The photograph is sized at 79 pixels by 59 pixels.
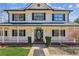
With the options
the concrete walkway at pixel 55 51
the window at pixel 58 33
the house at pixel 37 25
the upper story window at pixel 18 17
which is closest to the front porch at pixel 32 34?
the house at pixel 37 25

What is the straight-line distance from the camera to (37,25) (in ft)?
89.9

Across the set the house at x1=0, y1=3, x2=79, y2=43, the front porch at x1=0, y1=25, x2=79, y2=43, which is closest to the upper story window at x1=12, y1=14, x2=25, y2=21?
the house at x1=0, y1=3, x2=79, y2=43

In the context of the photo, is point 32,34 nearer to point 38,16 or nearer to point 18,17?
point 38,16

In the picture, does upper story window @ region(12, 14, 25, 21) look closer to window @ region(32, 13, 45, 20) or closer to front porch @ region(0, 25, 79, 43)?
window @ region(32, 13, 45, 20)

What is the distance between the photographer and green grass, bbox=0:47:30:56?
78.8 ft

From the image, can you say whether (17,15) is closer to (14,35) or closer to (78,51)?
(14,35)

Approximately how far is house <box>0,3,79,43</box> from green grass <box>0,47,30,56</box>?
155 centimetres

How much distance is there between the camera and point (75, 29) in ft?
88.1

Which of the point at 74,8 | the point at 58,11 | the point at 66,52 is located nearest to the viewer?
the point at 66,52

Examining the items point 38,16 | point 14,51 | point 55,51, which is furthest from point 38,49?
point 38,16

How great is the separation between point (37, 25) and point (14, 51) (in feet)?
11.3

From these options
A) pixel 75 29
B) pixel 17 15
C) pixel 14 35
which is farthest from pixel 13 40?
pixel 75 29

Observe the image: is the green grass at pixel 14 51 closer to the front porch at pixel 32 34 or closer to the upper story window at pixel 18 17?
the front porch at pixel 32 34

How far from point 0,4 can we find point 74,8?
5.18 metres
